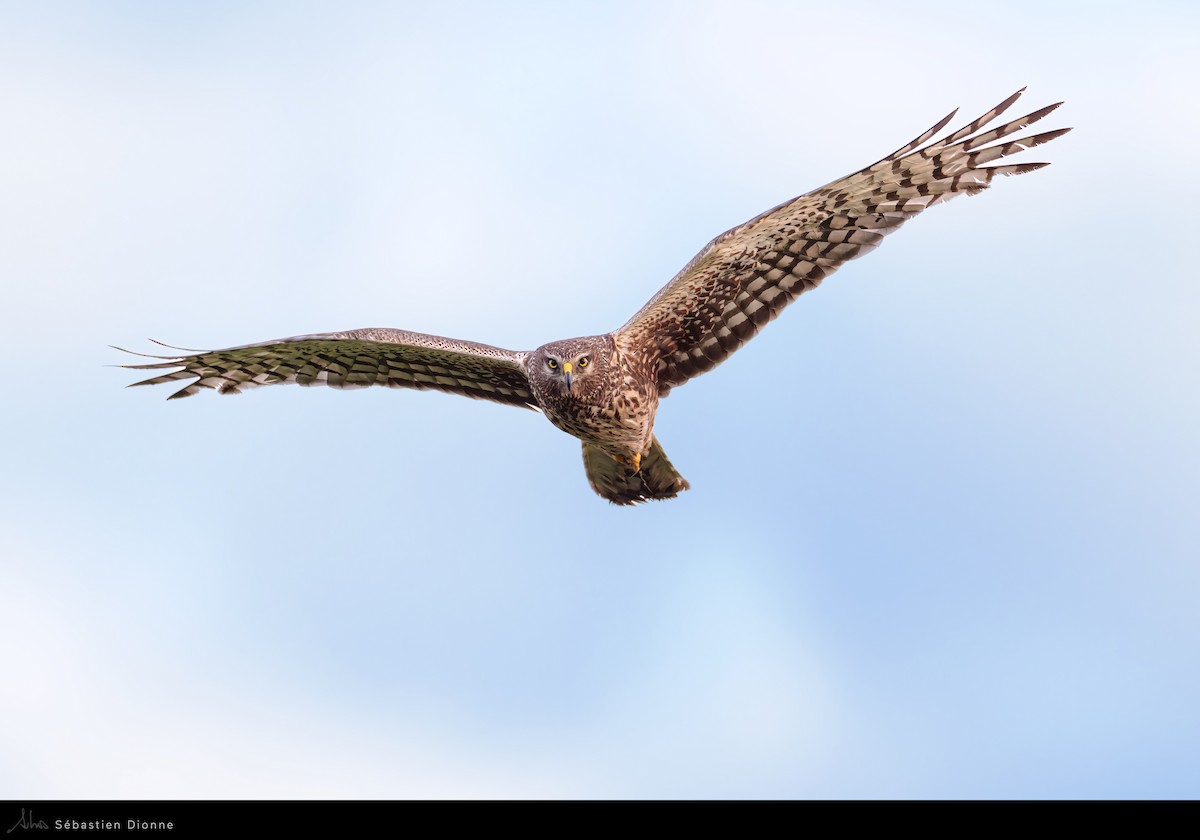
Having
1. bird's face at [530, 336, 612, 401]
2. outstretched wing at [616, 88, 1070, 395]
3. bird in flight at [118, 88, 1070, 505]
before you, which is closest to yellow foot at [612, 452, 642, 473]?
bird in flight at [118, 88, 1070, 505]

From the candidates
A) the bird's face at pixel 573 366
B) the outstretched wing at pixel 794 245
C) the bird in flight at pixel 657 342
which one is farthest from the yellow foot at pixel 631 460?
the bird's face at pixel 573 366

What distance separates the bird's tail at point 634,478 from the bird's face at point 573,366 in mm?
1153

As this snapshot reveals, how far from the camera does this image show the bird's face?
8.78 m

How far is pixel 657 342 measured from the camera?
941 centimetres

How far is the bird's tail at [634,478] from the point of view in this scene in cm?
1003

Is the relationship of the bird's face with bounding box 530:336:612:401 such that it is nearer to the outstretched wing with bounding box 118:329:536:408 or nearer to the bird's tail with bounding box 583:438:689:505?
the outstretched wing with bounding box 118:329:536:408

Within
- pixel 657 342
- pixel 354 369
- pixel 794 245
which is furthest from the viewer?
pixel 354 369

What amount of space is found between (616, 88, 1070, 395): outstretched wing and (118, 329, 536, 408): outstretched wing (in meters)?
1.24

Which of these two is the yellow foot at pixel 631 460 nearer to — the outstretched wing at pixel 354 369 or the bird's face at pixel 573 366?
the outstretched wing at pixel 354 369

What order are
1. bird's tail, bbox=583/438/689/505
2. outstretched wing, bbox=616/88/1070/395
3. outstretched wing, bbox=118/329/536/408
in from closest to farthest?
outstretched wing, bbox=616/88/1070/395
outstretched wing, bbox=118/329/536/408
bird's tail, bbox=583/438/689/505

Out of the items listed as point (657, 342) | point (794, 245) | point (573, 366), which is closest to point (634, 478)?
point (657, 342)

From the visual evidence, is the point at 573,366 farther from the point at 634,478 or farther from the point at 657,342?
the point at 634,478

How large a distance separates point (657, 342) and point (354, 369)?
2575 millimetres
